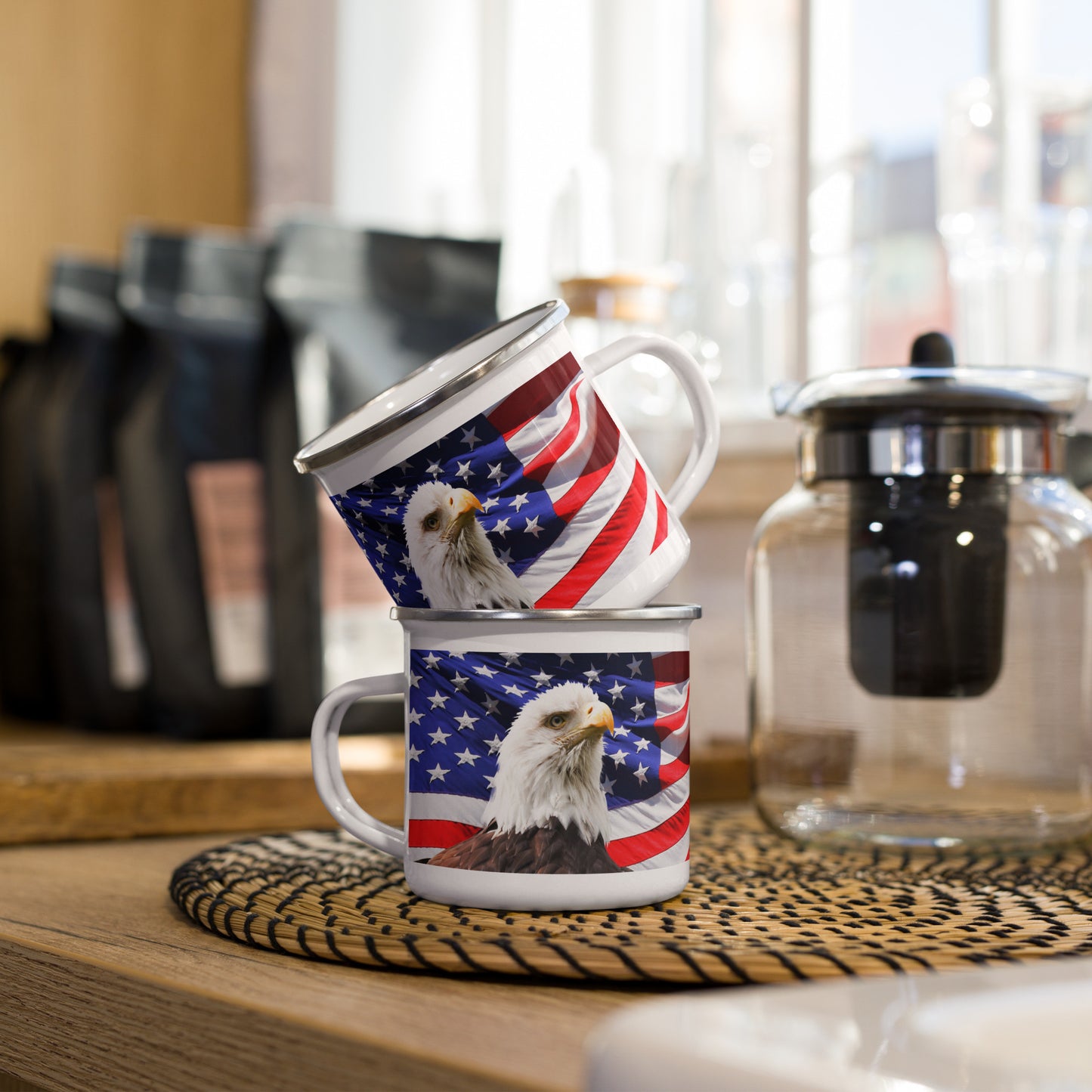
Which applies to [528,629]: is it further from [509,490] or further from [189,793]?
[189,793]

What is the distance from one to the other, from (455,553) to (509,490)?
1.1 inches

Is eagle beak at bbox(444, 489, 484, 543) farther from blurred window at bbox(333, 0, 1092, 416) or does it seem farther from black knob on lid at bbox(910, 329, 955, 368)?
blurred window at bbox(333, 0, 1092, 416)

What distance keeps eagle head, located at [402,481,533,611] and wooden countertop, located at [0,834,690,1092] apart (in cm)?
13

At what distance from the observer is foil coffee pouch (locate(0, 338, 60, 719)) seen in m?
1.27

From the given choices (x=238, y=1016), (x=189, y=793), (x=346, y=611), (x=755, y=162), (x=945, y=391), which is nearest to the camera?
(x=238, y=1016)

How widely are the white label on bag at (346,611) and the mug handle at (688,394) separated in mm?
518

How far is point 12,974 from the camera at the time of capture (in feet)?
1.44

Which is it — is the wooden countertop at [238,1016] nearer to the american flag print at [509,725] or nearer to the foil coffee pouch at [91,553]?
the american flag print at [509,725]

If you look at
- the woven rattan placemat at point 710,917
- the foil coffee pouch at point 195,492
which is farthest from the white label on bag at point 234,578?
the woven rattan placemat at point 710,917

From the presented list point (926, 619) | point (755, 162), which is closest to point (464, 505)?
point (926, 619)

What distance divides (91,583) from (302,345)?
32 centimetres

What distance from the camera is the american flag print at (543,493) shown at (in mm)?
450

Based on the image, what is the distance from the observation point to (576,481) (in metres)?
0.46

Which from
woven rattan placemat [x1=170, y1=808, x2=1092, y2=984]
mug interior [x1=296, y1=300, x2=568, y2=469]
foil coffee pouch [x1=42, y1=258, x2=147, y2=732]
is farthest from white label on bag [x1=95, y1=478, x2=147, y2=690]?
mug interior [x1=296, y1=300, x2=568, y2=469]
